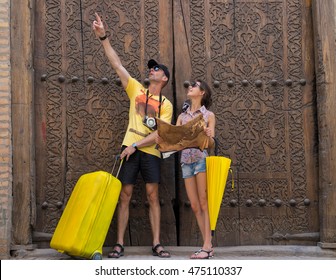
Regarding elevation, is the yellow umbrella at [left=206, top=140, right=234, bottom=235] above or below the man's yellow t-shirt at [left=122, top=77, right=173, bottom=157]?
below

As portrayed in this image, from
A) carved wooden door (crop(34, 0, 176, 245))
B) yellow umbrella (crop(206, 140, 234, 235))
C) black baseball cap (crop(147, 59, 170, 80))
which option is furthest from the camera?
carved wooden door (crop(34, 0, 176, 245))

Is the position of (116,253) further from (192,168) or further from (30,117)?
(30,117)

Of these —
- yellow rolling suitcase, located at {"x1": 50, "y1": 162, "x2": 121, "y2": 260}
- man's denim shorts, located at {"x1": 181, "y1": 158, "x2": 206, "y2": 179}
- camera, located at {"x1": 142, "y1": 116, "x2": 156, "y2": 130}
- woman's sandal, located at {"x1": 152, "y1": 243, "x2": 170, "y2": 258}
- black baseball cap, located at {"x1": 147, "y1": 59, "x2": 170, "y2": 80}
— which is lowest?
woman's sandal, located at {"x1": 152, "y1": 243, "x2": 170, "y2": 258}

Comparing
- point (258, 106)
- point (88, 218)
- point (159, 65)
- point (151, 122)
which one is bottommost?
point (88, 218)

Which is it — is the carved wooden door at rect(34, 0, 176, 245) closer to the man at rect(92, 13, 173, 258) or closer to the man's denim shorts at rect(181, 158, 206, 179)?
the man at rect(92, 13, 173, 258)

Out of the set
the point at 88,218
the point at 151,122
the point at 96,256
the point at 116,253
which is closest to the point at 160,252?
the point at 116,253

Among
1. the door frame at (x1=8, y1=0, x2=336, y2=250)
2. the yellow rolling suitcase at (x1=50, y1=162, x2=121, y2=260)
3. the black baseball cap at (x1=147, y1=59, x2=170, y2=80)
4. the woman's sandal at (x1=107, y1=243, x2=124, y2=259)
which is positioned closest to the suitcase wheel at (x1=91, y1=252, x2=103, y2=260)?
the yellow rolling suitcase at (x1=50, y1=162, x2=121, y2=260)

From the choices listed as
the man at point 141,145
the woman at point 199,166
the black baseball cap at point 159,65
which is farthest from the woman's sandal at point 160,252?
the black baseball cap at point 159,65

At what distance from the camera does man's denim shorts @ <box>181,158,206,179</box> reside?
12.2 ft

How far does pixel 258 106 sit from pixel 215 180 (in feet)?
2.77

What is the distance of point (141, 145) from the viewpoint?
12.5 ft

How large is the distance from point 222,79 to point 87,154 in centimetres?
116

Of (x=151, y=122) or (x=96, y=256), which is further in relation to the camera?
(x=151, y=122)

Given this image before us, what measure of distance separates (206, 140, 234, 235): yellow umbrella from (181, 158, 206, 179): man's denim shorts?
0.05m
